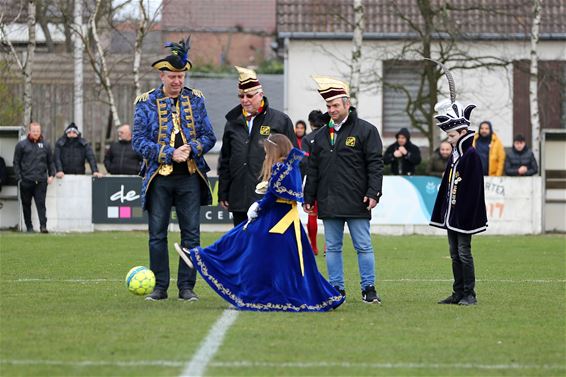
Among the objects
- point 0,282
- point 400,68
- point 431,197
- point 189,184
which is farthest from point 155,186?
point 400,68

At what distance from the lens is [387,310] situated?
1109 centimetres

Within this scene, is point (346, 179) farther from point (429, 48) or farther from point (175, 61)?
point (429, 48)

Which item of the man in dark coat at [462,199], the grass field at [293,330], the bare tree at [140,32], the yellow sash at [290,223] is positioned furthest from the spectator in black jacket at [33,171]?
the yellow sash at [290,223]

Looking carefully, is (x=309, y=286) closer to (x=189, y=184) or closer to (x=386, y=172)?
(x=189, y=184)

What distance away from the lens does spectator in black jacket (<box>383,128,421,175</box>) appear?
24.3 m

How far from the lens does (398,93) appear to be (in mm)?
34750

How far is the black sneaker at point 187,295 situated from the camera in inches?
463

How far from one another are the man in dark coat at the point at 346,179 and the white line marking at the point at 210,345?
1468mm

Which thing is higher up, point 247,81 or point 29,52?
point 29,52

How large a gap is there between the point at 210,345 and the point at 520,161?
54.4ft

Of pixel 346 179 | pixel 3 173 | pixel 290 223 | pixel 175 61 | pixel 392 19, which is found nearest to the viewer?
pixel 290 223

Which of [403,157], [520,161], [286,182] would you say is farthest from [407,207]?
[286,182]

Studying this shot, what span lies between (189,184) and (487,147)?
13482 millimetres

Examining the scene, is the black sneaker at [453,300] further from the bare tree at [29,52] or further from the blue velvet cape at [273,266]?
the bare tree at [29,52]
